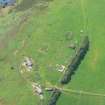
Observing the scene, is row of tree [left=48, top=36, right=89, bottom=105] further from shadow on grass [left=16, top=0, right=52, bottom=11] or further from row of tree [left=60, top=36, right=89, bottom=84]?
shadow on grass [left=16, top=0, right=52, bottom=11]

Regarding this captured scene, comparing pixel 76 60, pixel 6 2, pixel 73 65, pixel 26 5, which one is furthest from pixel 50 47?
pixel 6 2

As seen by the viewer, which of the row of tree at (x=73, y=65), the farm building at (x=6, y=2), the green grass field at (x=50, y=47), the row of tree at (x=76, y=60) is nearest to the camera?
the row of tree at (x=73, y=65)

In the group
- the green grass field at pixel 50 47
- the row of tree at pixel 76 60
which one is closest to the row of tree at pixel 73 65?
the row of tree at pixel 76 60

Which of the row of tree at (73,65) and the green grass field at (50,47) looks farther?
the green grass field at (50,47)

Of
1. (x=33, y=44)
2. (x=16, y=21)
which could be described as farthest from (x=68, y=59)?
(x=16, y=21)

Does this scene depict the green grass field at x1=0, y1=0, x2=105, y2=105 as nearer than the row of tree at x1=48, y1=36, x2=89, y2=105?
No

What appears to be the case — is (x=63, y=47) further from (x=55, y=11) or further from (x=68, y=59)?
(x=55, y=11)

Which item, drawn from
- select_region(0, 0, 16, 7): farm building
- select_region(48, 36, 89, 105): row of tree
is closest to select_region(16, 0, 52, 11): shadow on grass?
select_region(0, 0, 16, 7): farm building

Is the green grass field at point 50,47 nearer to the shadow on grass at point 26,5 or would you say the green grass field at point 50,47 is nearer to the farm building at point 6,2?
the shadow on grass at point 26,5
